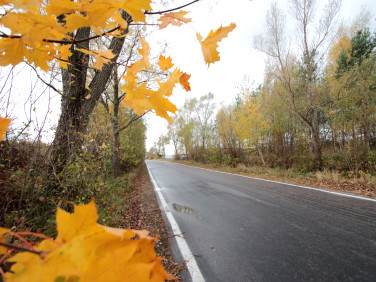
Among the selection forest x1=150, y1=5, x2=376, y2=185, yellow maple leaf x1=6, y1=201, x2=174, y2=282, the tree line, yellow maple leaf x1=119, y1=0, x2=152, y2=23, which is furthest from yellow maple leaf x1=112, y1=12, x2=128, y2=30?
the tree line

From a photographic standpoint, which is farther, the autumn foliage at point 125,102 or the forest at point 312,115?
the forest at point 312,115

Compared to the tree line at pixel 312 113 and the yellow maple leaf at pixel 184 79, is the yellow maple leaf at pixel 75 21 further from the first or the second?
the tree line at pixel 312 113

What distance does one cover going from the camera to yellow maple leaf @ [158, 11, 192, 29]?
0.76m

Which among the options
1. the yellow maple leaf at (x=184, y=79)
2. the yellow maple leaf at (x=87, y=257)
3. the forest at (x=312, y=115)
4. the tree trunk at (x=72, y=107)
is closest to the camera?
the yellow maple leaf at (x=87, y=257)

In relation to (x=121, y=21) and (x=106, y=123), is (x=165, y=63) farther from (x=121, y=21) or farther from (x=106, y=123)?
(x=106, y=123)

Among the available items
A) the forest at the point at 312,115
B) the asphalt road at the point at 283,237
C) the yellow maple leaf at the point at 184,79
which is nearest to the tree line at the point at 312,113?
the forest at the point at 312,115

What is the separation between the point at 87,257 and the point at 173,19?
926 mm

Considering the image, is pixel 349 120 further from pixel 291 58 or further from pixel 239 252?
pixel 239 252

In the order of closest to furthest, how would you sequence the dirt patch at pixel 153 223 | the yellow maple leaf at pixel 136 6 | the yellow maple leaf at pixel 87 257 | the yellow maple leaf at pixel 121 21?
the yellow maple leaf at pixel 87 257
the yellow maple leaf at pixel 136 6
the yellow maple leaf at pixel 121 21
the dirt patch at pixel 153 223

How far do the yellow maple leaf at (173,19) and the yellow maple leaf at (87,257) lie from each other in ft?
2.70

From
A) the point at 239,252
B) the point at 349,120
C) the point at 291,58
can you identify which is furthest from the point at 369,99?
the point at 239,252

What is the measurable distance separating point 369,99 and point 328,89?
2326mm

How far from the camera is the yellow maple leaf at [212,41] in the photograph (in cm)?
74

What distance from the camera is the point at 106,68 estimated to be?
6.48ft
